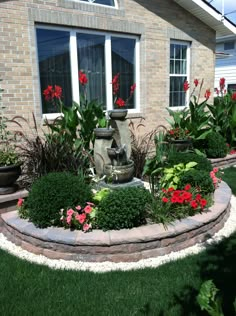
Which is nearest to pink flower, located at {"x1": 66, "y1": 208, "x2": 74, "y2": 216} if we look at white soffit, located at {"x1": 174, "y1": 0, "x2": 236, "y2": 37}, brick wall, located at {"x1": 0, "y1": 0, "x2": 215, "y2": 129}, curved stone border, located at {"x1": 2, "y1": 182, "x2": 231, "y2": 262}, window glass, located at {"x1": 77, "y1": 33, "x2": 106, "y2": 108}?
curved stone border, located at {"x1": 2, "y1": 182, "x2": 231, "y2": 262}

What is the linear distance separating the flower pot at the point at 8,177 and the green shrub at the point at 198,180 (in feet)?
7.36

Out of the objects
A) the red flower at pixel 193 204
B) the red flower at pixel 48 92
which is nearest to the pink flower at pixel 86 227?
the red flower at pixel 193 204

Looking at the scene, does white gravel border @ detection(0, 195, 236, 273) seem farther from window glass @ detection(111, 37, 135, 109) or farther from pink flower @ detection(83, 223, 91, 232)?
window glass @ detection(111, 37, 135, 109)

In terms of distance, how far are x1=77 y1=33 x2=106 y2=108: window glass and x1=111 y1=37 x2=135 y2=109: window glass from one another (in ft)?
1.12

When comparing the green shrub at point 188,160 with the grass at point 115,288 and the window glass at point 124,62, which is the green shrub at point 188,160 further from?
the window glass at point 124,62

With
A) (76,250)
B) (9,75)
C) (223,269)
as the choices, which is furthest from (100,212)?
(9,75)

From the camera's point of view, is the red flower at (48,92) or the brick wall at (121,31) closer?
the red flower at (48,92)

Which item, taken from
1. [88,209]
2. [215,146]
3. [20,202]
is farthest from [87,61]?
[88,209]

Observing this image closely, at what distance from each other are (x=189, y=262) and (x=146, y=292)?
0.66 meters

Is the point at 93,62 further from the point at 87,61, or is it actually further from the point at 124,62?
the point at 124,62

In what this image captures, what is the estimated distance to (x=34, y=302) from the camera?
254cm

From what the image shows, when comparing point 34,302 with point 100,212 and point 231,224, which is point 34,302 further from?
point 231,224

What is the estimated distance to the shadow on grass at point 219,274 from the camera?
247 cm

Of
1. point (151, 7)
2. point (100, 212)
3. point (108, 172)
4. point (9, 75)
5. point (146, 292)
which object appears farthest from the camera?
point (151, 7)
